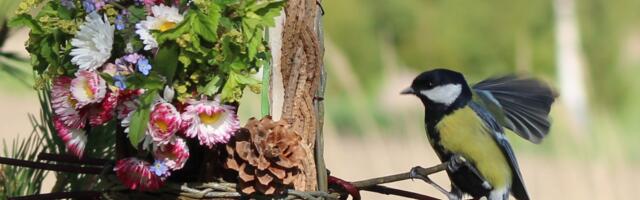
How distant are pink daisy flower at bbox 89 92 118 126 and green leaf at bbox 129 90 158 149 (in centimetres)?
3

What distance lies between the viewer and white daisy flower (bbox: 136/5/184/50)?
89cm

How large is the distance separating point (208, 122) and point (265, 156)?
0.18ft

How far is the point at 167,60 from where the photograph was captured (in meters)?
0.89

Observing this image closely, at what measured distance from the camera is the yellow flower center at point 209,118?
3.00 ft

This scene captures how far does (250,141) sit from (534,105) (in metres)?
0.52

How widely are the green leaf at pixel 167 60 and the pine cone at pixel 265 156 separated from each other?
87 mm

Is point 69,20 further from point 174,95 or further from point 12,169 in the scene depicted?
point 12,169

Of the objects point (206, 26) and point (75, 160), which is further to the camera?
point (75, 160)

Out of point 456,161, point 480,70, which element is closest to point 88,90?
point 456,161

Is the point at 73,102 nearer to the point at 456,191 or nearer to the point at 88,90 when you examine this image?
the point at 88,90

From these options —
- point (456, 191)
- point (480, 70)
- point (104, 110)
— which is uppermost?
point (480, 70)

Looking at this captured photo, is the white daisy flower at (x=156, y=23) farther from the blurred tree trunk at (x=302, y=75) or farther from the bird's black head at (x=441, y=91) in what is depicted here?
the bird's black head at (x=441, y=91)

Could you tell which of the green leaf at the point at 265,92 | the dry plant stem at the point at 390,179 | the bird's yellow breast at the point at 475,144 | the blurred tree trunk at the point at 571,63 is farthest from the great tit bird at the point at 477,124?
the blurred tree trunk at the point at 571,63

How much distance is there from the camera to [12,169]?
4.28ft
